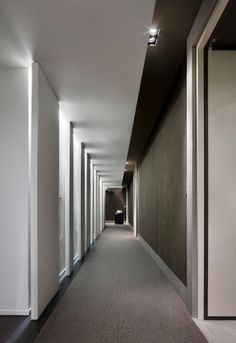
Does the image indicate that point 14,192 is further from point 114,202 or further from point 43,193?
point 114,202

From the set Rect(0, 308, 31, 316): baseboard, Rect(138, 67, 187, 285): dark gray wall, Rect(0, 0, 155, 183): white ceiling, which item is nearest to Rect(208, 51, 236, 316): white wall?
Rect(138, 67, 187, 285): dark gray wall

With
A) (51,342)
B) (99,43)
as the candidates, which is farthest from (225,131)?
(51,342)

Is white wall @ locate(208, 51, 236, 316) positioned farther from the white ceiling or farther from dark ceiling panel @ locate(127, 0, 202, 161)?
the white ceiling

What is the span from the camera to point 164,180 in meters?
7.43

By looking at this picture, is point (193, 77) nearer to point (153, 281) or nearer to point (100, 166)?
point (153, 281)

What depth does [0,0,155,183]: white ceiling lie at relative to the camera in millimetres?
3260

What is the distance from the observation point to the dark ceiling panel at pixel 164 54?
12.5 feet

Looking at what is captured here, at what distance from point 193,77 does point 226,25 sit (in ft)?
2.35

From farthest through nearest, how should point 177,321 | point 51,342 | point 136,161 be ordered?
1. point 136,161
2. point 177,321
3. point 51,342

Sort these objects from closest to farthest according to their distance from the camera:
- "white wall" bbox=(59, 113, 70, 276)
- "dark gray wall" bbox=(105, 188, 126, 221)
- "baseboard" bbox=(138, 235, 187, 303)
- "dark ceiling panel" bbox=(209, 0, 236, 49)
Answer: "dark ceiling panel" bbox=(209, 0, 236, 49) → "baseboard" bbox=(138, 235, 187, 303) → "white wall" bbox=(59, 113, 70, 276) → "dark gray wall" bbox=(105, 188, 126, 221)

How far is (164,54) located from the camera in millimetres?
4965

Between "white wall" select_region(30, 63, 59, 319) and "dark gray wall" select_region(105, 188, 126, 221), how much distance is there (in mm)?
27221

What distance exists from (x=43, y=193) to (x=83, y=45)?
71.5 inches

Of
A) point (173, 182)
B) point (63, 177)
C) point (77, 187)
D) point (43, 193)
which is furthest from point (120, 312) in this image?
point (77, 187)
